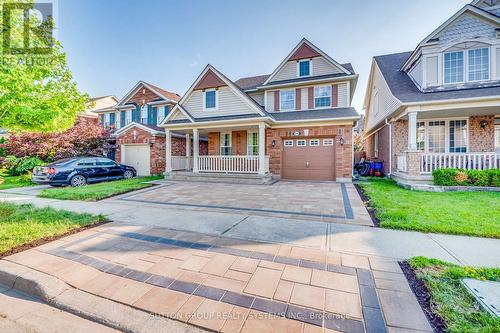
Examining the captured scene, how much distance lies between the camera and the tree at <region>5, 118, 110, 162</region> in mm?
14188

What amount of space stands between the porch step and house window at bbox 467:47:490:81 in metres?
10.2

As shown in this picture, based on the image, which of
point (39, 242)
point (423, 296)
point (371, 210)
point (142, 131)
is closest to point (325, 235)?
point (423, 296)

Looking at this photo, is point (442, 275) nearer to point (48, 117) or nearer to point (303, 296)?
point (303, 296)

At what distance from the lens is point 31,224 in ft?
15.6

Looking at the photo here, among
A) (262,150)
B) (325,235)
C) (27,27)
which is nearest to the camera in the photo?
(325,235)

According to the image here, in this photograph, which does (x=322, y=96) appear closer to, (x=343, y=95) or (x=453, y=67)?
(x=343, y=95)

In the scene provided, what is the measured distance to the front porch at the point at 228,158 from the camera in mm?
12090

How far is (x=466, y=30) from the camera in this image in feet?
32.5

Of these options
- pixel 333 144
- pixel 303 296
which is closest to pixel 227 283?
pixel 303 296

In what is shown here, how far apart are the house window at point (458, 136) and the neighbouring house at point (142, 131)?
16.1 metres

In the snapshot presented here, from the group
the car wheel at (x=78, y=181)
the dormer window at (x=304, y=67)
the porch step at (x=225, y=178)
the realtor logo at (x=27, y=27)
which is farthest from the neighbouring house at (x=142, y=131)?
the realtor logo at (x=27, y=27)

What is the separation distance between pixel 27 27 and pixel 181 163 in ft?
35.8

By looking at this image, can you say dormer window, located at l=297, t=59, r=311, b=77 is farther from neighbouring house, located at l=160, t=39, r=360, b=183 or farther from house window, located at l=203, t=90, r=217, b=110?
house window, located at l=203, t=90, r=217, b=110

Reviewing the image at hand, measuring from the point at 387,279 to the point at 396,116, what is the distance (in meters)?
11.1
